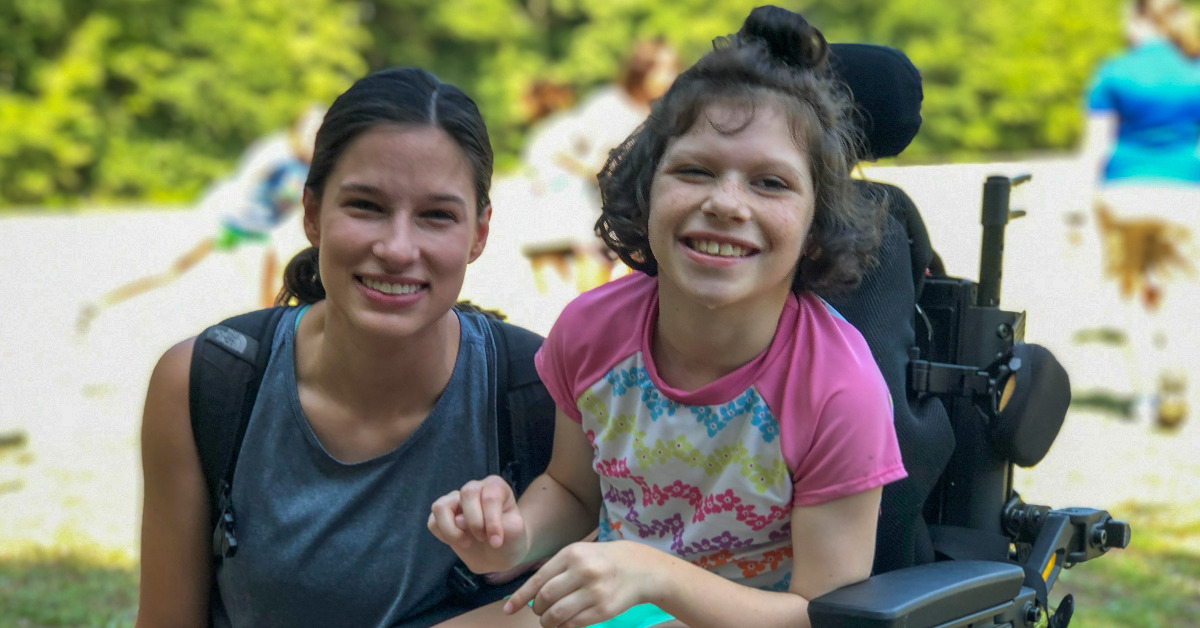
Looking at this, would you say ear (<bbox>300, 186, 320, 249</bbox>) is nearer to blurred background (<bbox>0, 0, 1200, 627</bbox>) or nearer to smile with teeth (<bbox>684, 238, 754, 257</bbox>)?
smile with teeth (<bbox>684, 238, 754, 257</bbox>)

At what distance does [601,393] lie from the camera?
5.98ft

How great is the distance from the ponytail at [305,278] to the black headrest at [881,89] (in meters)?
0.99

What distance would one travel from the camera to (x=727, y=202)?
1.60 meters

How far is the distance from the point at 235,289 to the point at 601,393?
6747mm

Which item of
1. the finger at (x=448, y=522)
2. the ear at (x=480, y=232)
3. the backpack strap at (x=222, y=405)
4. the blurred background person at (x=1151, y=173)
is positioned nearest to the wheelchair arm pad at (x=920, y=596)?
the finger at (x=448, y=522)

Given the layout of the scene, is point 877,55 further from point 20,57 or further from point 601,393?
point 20,57

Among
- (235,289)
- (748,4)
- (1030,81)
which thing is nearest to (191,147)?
(235,289)

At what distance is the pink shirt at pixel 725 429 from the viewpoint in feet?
5.34

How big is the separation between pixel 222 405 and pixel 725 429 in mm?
828

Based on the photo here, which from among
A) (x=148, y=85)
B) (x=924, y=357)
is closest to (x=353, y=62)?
(x=148, y=85)

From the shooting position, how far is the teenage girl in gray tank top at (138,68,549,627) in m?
1.87

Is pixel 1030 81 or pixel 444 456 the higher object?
pixel 1030 81

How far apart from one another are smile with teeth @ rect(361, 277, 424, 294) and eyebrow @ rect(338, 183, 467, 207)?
137mm

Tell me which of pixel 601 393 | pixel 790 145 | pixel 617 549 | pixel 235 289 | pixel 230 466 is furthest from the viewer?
pixel 235 289
